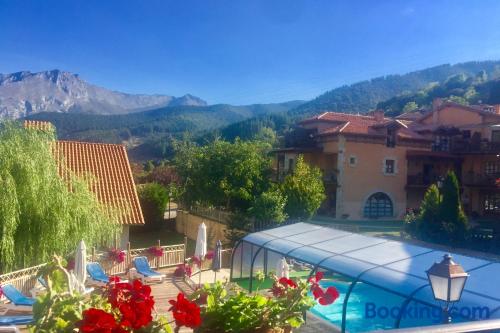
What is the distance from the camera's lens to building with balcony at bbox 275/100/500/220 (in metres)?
35.8

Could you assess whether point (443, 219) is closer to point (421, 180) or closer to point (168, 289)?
point (421, 180)

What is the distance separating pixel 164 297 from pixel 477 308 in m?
8.79

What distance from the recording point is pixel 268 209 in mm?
22312

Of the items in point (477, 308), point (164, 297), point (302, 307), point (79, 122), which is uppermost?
point (79, 122)

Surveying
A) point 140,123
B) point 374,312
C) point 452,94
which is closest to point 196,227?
point 374,312

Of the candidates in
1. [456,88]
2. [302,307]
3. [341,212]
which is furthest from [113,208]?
[456,88]

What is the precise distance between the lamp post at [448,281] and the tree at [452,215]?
2068 centimetres

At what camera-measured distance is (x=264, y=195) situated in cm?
2230

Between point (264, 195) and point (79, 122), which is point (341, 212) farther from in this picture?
point (79, 122)

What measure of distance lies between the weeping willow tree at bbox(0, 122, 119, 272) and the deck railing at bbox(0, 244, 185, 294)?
Answer: 86 cm

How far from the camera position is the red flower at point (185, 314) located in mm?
3045

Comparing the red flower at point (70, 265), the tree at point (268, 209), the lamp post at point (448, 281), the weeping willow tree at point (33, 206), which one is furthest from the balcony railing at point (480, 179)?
the lamp post at point (448, 281)

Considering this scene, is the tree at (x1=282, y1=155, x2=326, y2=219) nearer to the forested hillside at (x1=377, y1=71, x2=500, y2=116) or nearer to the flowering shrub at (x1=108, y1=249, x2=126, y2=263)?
the flowering shrub at (x1=108, y1=249, x2=126, y2=263)

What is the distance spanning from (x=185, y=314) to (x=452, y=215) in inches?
1002
